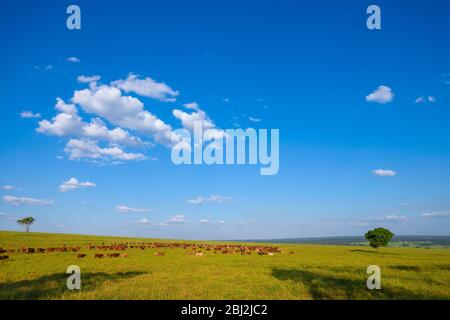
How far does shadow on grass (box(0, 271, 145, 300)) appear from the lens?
566 inches

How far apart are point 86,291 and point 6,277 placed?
24.7 feet

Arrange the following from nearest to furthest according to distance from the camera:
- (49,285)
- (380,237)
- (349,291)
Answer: (349,291) → (49,285) → (380,237)

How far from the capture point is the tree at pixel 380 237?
56.4 meters

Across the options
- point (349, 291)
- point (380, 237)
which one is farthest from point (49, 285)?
point (380, 237)

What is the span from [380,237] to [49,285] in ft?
173

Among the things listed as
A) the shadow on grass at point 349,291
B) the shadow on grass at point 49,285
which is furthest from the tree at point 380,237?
the shadow on grass at point 49,285

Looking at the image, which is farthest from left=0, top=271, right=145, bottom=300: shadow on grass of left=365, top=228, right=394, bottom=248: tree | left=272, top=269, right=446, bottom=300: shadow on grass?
left=365, top=228, right=394, bottom=248: tree

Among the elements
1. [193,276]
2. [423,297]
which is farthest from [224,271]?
[423,297]

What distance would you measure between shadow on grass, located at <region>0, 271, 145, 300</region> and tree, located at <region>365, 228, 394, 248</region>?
46.9 metres

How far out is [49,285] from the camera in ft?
55.4

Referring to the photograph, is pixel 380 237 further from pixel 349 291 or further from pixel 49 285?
pixel 49 285
